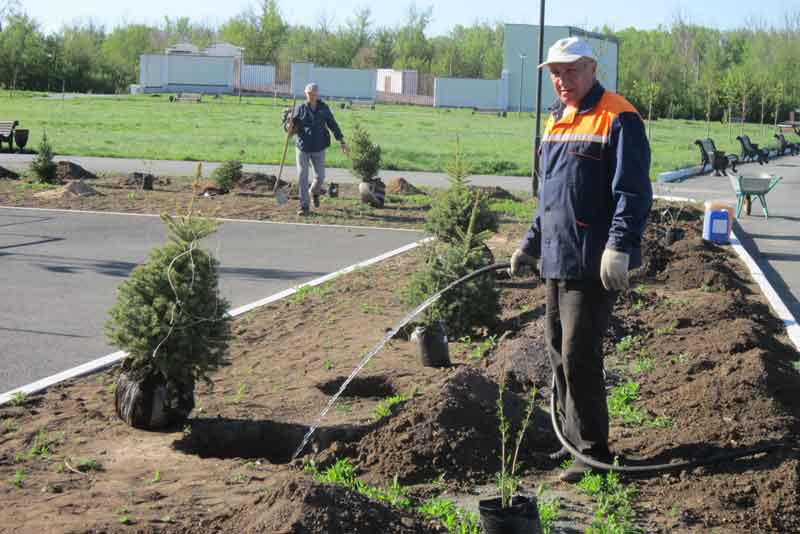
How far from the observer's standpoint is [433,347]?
7.41 m

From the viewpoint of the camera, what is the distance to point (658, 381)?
689cm

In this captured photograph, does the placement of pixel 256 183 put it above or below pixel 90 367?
above

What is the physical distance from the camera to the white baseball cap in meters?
4.98

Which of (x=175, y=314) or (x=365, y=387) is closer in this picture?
(x=175, y=314)

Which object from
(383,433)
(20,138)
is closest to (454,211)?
(383,433)

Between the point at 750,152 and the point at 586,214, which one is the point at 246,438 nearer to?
the point at 586,214

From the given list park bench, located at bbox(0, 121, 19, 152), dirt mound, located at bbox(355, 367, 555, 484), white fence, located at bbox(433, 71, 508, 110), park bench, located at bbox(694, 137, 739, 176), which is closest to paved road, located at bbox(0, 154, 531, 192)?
park bench, located at bbox(0, 121, 19, 152)

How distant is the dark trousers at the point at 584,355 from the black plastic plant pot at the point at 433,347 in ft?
6.89

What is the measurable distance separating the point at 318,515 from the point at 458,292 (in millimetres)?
4520

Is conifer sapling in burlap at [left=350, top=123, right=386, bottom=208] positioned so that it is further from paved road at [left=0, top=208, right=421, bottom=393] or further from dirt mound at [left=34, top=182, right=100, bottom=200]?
dirt mound at [left=34, top=182, right=100, bottom=200]

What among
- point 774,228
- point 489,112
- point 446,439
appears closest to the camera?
point 446,439

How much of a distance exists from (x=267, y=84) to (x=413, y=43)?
113ft

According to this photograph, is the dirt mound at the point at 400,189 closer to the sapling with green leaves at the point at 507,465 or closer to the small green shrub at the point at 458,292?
the small green shrub at the point at 458,292

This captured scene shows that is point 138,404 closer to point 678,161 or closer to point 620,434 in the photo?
point 620,434
